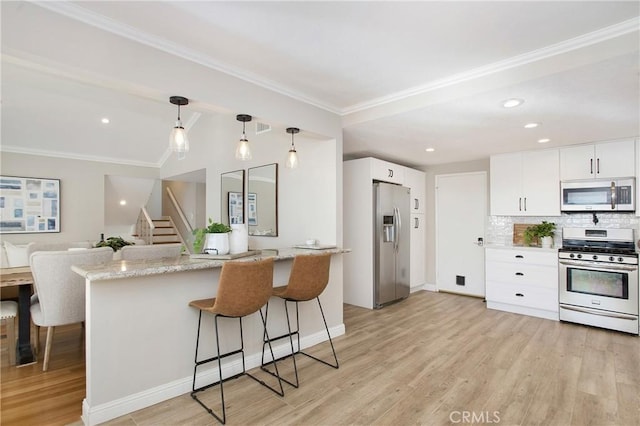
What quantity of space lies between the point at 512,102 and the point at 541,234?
2.64 metres

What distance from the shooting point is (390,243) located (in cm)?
487

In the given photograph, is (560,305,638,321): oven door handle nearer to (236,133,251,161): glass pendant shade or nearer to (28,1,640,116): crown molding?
(28,1,640,116): crown molding

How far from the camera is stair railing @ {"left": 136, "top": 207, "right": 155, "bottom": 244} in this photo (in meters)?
7.62

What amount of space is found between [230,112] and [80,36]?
42.7 inches

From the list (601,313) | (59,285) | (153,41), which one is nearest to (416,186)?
(601,313)

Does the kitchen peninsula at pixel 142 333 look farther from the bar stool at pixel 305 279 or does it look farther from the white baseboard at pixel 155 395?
the bar stool at pixel 305 279

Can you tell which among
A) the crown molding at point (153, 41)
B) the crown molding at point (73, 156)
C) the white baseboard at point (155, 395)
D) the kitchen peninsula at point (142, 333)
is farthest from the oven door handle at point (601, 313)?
the crown molding at point (73, 156)

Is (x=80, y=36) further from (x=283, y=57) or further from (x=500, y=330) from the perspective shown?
(x=500, y=330)

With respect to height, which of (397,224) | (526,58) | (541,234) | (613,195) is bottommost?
(541,234)

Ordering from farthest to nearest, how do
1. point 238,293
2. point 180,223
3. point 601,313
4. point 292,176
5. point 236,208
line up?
point 180,223 → point 236,208 → point 292,176 → point 601,313 → point 238,293

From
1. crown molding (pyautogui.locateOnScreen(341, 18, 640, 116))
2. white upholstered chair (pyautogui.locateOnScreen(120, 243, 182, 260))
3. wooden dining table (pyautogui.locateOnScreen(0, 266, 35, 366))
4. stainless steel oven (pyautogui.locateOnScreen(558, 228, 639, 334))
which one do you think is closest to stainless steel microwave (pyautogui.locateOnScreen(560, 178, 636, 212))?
stainless steel oven (pyautogui.locateOnScreen(558, 228, 639, 334))

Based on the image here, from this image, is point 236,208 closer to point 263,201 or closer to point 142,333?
point 263,201

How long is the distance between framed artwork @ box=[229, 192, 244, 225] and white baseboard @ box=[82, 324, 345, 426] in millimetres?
2621

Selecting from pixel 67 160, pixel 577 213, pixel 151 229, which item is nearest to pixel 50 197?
pixel 67 160
